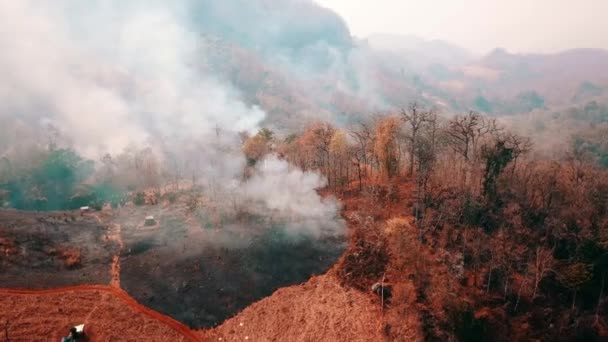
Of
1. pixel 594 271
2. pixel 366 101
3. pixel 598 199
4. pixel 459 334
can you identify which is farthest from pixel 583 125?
pixel 459 334

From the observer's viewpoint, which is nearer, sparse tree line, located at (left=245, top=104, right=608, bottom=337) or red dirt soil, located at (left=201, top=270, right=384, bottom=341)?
red dirt soil, located at (left=201, top=270, right=384, bottom=341)

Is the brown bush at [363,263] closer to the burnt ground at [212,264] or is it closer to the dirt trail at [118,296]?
the burnt ground at [212,264]

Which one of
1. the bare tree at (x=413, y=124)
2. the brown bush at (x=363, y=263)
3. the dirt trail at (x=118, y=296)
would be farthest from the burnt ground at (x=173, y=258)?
the bare tree at (x=413, y=124)

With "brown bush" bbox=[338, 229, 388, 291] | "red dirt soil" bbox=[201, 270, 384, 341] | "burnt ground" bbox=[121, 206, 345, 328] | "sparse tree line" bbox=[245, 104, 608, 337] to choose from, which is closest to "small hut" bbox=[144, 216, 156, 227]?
"burnt ground" bbox=[121, 206, 345, 328]

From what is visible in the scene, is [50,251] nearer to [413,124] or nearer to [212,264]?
[212,264]

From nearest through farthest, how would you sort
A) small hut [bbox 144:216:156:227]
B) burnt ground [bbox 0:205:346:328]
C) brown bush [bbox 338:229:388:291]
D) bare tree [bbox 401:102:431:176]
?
burnt ground [bbox 0:205:346:328] → brown bush [bbox 338:229:388:291] → small hut [bbox 144:216:156:227] → bare tree [bbox 401:102:431:176]

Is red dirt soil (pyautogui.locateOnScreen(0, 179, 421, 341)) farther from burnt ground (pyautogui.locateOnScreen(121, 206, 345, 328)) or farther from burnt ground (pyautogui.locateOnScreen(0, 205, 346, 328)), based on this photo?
burnt ground (pyautogui.locateOnScreen(121, 206, 345, 328))
